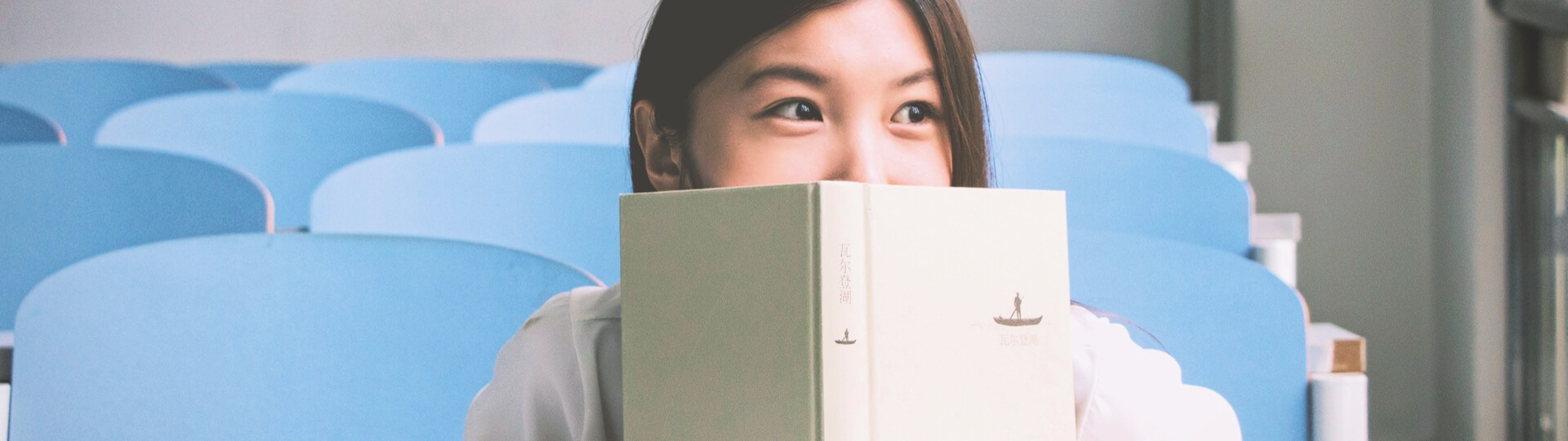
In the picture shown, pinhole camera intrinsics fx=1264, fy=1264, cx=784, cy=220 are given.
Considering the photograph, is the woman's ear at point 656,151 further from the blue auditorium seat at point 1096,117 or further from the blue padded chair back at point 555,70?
the blue padded chair back at point 555,70

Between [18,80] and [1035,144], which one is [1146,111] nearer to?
[1035,144]

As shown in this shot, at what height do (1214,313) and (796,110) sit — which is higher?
(796,110)

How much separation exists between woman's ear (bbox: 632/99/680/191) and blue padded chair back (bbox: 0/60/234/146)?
6.19ft

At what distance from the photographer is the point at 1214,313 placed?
2.88 feet

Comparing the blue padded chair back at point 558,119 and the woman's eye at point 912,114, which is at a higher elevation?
the blue padded chair back at point 558,119

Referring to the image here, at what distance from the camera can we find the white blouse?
0.63 m

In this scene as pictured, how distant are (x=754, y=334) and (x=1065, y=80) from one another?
184 centimetres

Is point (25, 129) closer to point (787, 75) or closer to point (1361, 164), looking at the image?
point (787, 75)

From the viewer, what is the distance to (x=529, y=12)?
3502 millimetres

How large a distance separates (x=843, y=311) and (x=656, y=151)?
0.37 metres

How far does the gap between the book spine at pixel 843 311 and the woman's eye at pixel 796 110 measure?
0.80 feet

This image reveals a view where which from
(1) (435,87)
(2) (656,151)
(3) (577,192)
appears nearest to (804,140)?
(2) (656,151)

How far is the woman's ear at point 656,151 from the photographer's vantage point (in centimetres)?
77

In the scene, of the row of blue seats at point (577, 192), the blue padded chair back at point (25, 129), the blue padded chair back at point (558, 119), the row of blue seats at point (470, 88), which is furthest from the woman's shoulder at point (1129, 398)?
the blue padded chair back at point (25, 129)
